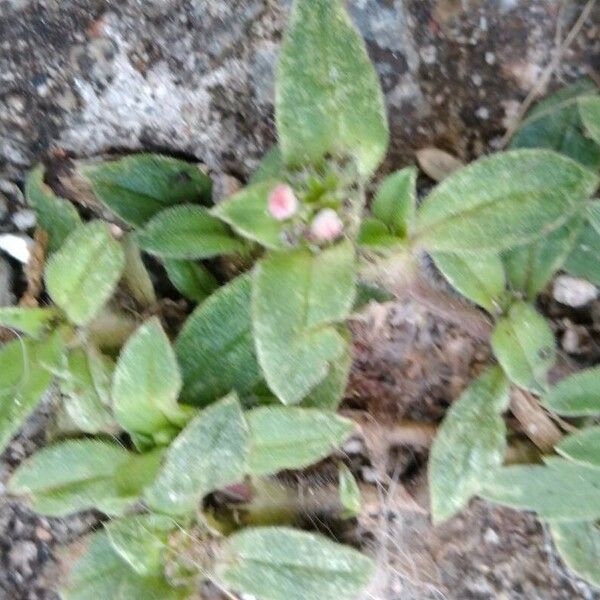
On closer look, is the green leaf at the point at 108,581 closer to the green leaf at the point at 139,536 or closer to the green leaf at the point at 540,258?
the green leaf at the point at 139,536

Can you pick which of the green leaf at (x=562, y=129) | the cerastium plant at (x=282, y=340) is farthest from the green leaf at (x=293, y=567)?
the green leaf at (x=562, y=129)

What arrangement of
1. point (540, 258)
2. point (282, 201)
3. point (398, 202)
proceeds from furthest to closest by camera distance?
point (540, 258) → point (398, 202) → point (282, 201)

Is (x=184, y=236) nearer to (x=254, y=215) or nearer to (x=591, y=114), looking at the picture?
(x=254, y=215)

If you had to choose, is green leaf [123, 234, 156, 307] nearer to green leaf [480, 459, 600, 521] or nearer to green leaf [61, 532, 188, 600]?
green leaf [61, 532, 188, 600]

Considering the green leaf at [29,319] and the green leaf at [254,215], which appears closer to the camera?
the green leaf at [254,215]

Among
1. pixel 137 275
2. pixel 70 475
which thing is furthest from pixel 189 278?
pixel 70 475

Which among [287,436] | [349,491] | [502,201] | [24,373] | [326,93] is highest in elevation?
[326,93]

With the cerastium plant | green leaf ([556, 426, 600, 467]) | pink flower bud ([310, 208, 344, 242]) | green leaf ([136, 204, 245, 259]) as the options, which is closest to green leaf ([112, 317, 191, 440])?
the cerastium plant
